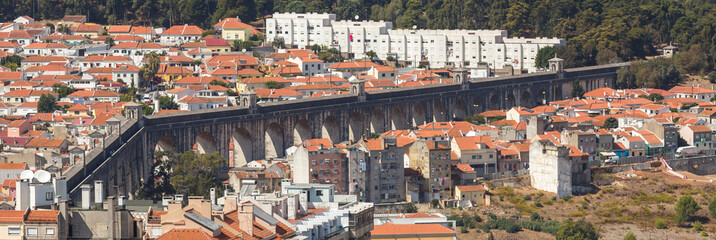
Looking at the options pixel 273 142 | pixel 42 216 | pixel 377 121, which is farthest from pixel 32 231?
pixel 377 121

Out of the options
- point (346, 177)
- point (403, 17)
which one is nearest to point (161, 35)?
point (403, 17)

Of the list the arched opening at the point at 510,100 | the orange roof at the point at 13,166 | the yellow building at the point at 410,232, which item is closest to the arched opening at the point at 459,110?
the arched opening at the point at 510,100

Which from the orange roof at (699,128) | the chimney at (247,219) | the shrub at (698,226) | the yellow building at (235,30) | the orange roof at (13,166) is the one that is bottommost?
the shrub at (698,226)

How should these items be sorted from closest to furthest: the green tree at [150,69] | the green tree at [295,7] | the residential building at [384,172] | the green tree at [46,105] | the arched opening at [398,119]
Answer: the residential building at [384,172]
the green tree at [46,105]
the arched opening at [398,119]
the green tree at [150,69]
the green tree at [295,7]

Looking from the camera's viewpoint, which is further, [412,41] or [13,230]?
[412,41]

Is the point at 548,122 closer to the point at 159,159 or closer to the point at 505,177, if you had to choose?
the point at 505,177

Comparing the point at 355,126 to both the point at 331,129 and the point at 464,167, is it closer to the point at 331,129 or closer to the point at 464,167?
the point at 331,129

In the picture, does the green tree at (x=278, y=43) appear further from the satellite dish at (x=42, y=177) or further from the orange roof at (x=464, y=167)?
the satellite dish at (x=42, y=177)
